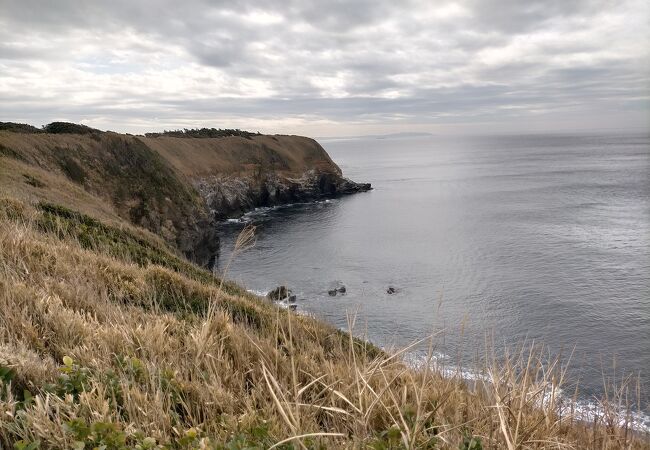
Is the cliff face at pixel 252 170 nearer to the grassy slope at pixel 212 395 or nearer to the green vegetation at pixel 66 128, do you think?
the green vegetation at pixel 66 128

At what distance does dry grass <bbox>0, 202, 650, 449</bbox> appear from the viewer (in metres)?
2.46

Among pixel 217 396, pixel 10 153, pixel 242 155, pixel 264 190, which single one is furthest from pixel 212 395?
pixel 242 155

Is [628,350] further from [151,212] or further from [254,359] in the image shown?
[151,212]

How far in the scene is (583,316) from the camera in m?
32.7

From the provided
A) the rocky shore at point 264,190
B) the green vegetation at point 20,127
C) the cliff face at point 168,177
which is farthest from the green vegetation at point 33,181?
the rocky shore at point 264,190

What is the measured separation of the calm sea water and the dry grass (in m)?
2.68

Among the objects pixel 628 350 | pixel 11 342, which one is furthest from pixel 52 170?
pixel 628 350

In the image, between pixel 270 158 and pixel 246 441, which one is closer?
pixel 246 441

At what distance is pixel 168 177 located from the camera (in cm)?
5712

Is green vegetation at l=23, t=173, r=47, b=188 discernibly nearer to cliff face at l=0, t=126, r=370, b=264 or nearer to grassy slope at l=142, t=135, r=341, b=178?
cliff face at l=0, t=126, r=370, b=264

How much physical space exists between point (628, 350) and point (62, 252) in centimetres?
3207

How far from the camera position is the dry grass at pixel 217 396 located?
8.07ft

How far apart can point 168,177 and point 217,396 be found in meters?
58.0

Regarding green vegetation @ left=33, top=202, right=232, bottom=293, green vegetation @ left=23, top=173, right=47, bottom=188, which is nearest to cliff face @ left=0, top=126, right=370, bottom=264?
green vegetation @ left=23, top=173, right=47, bottom=188
